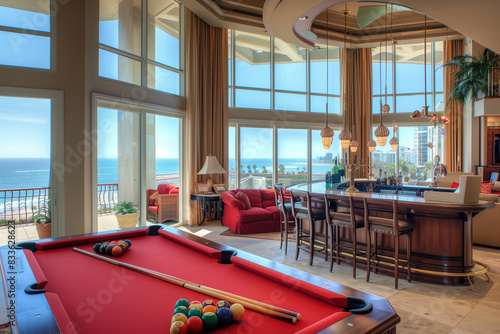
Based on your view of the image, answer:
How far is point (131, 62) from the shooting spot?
590cm

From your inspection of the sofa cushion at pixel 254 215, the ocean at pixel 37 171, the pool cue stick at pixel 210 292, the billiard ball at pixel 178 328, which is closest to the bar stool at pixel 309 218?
the sofa cushion at pixel 254 215

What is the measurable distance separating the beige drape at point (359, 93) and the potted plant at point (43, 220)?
7.88 metres

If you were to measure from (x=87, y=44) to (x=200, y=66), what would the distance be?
8.90 ft

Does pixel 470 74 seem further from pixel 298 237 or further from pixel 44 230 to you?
pixel 44 230

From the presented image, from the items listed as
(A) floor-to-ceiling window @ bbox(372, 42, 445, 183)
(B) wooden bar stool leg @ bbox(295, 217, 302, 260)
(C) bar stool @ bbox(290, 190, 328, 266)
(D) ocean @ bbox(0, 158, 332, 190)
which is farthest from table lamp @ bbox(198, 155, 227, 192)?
(A) floor-to-ceiling window @ bbox(372, 42, 445, 183)

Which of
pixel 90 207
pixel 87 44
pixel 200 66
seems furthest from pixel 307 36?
pixel 90 207

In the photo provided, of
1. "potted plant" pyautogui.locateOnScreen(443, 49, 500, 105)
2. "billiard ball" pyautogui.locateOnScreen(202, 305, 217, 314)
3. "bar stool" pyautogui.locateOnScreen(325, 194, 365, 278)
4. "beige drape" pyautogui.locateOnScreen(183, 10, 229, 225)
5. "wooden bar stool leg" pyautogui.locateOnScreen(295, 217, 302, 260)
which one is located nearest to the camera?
"billiard ball" pyautogui.locateOnScreen(202, 305, 217, 314)

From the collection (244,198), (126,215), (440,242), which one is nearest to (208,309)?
(440,242)

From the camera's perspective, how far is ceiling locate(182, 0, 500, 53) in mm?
3988

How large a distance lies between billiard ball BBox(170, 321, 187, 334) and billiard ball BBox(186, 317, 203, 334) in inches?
0.7

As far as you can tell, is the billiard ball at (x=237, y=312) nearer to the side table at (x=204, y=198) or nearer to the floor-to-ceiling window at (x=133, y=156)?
the floor-to-ceiling window at (x=133, y=156)

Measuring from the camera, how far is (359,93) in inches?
377

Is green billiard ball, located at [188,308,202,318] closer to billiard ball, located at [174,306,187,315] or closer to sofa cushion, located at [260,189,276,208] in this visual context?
billiard ball, located at [174,306,187,315]

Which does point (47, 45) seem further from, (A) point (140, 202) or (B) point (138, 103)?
(A) point (140, 202)
